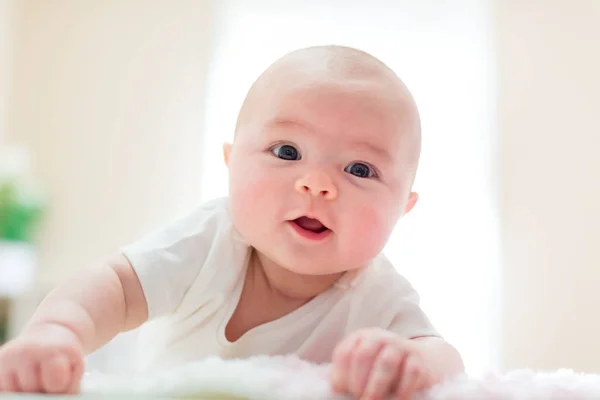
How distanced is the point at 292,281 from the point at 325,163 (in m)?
0.16

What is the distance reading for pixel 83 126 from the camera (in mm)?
2357

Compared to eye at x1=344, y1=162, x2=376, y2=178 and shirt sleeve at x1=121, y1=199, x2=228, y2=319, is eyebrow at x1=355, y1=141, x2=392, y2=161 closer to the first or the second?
eye at x1=344, y1=162, x2=376, y2=178

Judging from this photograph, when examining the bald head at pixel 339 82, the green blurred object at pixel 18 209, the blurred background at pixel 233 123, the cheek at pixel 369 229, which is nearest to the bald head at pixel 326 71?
the bald head at pixel 339 82

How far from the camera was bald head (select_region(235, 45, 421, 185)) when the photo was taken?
0.68m

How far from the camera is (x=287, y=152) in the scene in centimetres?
68

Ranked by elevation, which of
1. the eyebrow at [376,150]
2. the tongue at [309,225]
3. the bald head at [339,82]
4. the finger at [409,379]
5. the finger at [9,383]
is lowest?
the finger at [9,383]

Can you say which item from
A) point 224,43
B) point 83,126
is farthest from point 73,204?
point 224,43

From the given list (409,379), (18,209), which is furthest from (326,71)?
(18,209)

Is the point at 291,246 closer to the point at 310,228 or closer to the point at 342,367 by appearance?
the point at 310,228

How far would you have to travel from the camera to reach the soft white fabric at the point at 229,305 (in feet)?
2.35

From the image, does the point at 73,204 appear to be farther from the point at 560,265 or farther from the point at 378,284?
the point at 378,284

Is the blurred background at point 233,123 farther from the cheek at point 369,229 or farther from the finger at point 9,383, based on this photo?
the finger at point 9,383

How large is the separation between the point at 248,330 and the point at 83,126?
5.90 ft

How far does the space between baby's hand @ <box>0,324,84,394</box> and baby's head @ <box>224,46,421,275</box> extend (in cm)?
26
